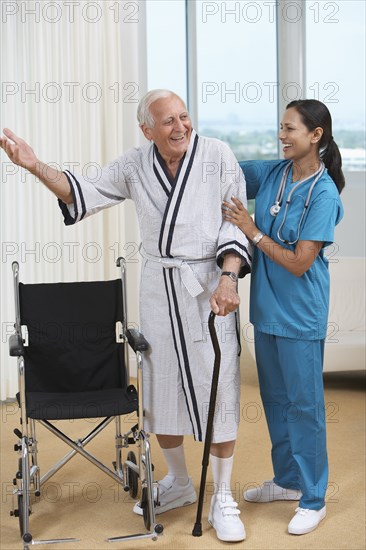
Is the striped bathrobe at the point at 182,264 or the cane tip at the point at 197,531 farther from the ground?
the striped bathrobe at the point at 182,264

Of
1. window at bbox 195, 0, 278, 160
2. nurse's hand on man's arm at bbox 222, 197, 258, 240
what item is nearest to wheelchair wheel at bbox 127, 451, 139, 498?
nurse's hand on man's arm at bbox 222, 197, 258, 240

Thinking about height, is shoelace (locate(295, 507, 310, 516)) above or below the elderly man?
below

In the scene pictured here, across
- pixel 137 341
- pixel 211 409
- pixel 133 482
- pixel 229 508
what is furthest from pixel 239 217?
pixel 133 482

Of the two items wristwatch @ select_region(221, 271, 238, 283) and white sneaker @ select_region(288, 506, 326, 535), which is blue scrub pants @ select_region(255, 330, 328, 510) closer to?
white sneaker @ select_region(288, 506, 326, 535)

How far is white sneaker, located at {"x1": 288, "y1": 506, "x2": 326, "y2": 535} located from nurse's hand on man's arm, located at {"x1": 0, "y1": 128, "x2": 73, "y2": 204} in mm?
1350

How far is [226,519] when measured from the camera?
306cm

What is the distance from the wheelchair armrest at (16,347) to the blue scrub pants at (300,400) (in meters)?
0.82

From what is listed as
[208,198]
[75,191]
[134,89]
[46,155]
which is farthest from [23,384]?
[134,89]

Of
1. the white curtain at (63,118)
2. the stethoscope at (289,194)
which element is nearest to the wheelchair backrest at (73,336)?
the stethoscope at (289,194)

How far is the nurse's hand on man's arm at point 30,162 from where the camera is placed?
2.88m

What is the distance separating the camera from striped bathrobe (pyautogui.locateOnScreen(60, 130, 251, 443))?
3035mm

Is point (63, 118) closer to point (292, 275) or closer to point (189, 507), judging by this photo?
point (292, 275)

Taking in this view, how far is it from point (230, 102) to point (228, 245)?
11.0ft

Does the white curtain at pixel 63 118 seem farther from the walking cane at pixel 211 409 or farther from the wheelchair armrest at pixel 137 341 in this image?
the walking cane at pixel 211 409
